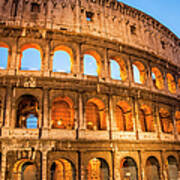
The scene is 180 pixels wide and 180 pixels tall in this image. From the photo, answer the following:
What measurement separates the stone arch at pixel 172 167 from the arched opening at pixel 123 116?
396 cm

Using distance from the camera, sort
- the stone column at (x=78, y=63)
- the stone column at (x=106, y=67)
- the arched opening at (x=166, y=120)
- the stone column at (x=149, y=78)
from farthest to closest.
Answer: the arched opening at (x=166, y=120) → the stone column at (x=149, y=78) → the stone column at (x=106, y=67) → the stone column at (x=78, y=63)

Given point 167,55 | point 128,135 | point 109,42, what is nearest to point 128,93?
point 128,135

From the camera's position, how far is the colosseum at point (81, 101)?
40.3ft

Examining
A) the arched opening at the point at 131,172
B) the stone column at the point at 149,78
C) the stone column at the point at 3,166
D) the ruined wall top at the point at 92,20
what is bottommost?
the arched opening at the point at 131,172

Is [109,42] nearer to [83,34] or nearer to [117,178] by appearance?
[83,34]

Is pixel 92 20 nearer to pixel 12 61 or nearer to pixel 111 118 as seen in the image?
pixel 12 61

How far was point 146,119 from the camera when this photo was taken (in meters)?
16.3

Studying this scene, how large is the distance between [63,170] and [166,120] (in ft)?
29.3

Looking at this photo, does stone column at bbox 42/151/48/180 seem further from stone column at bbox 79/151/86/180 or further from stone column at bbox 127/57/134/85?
stone column at bbox 127/57/134/85

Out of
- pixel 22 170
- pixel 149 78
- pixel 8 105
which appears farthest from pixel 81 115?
pixel 149 78

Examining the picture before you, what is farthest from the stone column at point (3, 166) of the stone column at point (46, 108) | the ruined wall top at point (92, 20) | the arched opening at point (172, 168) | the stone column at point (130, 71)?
the arched opening at point (172, 168)

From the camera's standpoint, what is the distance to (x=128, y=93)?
593 inches

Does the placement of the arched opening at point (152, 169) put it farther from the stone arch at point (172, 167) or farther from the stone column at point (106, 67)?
the stone column at point (106, 67)

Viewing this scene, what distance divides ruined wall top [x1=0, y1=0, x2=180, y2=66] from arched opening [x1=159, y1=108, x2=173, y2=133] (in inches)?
181
